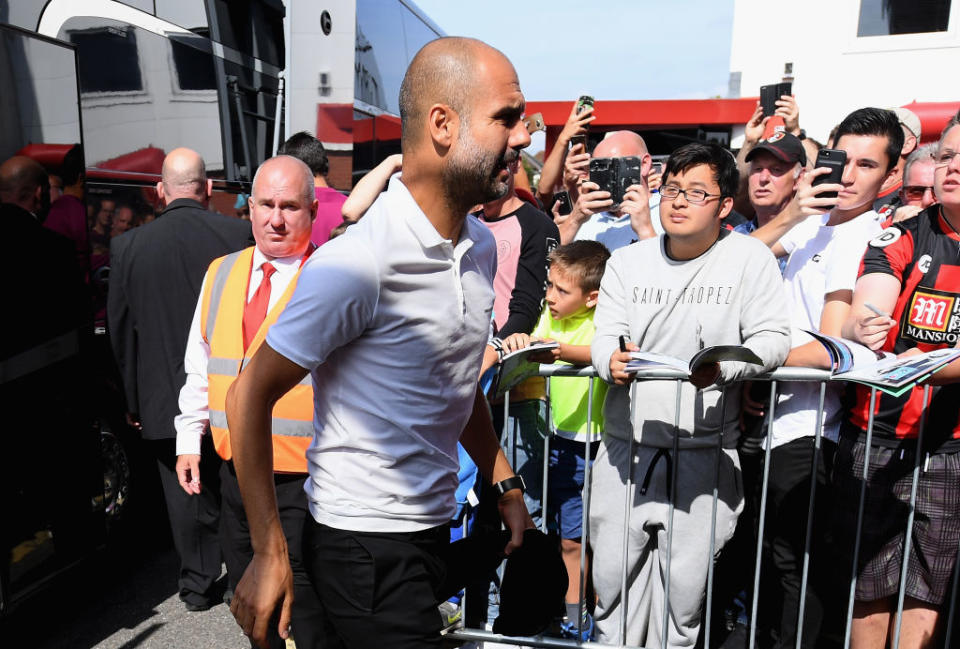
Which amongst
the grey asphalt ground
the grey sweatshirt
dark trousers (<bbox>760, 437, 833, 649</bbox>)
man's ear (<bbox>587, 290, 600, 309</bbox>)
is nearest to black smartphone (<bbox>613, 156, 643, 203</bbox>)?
man's ear (<bbox>587, 290, 600, 309</bbox>)

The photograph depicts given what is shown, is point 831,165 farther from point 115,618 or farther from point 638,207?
point 115,618

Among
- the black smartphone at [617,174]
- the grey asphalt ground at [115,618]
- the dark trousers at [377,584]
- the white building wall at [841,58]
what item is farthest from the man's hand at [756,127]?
the white building wall at [841,58]

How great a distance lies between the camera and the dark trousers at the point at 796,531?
3.11m

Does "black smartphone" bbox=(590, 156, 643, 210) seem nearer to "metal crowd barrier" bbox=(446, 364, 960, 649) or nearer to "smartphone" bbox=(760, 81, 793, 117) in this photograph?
"smartphone" bbox=(760, 81, 793, 117)

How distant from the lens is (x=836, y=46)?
13789 mm

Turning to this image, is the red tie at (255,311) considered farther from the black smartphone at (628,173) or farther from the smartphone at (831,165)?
the smartphone at (831,165)

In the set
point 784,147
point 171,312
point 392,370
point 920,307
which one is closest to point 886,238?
point 920,307

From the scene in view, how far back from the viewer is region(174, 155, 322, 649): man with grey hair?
2.65m

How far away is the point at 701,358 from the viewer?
251 centimetres

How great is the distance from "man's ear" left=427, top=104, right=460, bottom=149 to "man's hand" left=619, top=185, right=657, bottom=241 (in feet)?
7.36

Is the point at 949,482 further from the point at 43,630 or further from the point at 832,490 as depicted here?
the point at 43,630

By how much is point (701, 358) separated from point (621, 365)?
1.29 feet

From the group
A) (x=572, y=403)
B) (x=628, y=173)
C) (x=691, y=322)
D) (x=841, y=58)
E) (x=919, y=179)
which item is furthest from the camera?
(x=841, y=58)

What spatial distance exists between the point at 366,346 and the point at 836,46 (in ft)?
48.5
